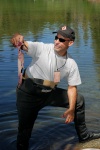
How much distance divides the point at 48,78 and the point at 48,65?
0.28 m

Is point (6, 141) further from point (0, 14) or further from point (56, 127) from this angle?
point (0, 14)

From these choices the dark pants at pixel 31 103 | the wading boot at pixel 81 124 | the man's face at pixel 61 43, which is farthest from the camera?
the wading boot at pixel 81 124

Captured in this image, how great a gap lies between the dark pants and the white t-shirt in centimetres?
26

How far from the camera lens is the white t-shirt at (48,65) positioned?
6832 millimetres

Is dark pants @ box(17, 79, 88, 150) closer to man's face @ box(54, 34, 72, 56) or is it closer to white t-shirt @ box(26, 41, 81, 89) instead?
white t-shirt @ box(26, 41, 81, 89)

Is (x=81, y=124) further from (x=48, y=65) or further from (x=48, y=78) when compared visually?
(x=48, y=65)

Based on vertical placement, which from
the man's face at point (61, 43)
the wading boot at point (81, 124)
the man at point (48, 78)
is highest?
the man's face at point (61, 43)

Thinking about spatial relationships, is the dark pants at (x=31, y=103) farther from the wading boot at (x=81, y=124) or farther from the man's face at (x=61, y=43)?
the man's face at (x=61, y=43)

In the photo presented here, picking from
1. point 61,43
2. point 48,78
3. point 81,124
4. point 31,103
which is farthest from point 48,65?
point 81,124

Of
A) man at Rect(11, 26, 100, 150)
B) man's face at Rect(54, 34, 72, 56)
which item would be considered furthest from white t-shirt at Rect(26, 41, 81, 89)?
A: man's face at Rect(54, 34, 72, 56)

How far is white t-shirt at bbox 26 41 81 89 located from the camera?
6.83 meters

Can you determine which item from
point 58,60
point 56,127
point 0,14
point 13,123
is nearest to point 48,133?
point 56,127

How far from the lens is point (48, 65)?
271 inches

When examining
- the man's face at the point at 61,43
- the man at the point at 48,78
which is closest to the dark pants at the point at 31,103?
the man at the point at 48,78
